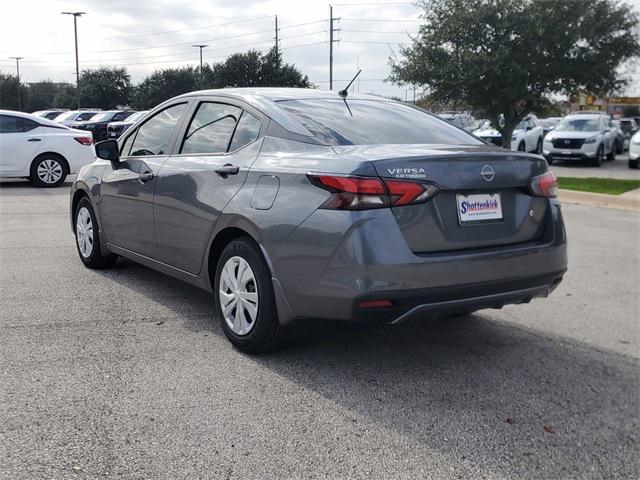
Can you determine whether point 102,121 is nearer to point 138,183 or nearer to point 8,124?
point 8,124

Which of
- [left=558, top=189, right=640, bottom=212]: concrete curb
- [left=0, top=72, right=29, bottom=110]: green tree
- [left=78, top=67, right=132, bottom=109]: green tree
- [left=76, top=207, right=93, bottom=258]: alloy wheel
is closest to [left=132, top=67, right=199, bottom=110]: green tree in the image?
[left=78, top=67, right=132, bottom=109]: green tree

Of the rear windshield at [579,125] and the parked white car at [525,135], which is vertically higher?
the rear windshield at [579,125]

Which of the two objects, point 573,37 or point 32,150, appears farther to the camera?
point 573,37

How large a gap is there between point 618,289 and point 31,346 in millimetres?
5050

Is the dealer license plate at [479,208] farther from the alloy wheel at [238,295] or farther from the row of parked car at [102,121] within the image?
the row of parked car at [102,121]

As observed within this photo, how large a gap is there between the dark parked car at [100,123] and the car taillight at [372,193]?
76.6ft

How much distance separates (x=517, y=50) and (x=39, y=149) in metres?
11.9

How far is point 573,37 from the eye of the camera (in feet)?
58.9

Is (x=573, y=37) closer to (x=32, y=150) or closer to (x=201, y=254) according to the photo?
(x=32, y=150)

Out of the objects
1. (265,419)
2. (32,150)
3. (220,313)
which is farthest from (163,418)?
(32,150)

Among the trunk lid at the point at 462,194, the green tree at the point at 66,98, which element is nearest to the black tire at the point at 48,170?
the trunk lid at the point at 462,194

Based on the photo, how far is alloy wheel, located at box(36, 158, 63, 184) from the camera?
1394 cm

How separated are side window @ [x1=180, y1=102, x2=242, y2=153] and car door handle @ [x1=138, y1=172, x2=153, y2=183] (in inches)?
13.4

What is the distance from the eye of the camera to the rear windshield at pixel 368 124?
425 cm
